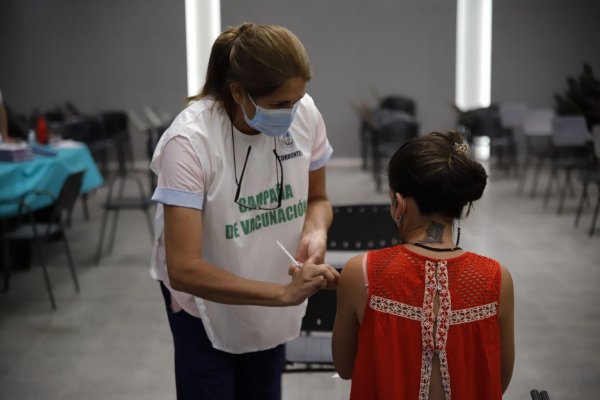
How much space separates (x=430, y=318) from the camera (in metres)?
1.44

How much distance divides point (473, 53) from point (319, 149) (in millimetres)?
9506

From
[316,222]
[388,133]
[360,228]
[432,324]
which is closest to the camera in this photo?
[432,324]

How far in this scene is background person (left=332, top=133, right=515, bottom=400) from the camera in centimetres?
144

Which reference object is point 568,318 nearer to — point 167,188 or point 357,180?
point 167,188

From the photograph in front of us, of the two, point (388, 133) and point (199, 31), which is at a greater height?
point (199, 31)

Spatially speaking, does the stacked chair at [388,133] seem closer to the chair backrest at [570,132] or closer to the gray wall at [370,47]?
the chair backrest at [570,132]

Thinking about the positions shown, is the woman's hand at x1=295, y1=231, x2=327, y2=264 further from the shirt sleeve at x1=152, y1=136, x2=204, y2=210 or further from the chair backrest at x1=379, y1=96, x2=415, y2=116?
the chair backrest at x1=379, y1=96, x2=415, y2=116

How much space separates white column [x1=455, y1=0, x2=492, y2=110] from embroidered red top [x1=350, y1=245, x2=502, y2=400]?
962cm

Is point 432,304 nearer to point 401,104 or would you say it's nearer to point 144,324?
point 144,324

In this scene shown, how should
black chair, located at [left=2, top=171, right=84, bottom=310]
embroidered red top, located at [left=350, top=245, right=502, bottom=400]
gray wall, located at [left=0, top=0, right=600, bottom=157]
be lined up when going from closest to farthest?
1. embroidered red top, located at [left=350, top=245, right=502, bottom=400]
2. black chair, located at [left=2, top=171, right=84, bottom=310]
3. gray wall, located at [left=0, top=0, right=600, bottom=157]

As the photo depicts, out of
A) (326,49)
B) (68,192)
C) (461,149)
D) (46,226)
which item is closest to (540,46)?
(326,49)

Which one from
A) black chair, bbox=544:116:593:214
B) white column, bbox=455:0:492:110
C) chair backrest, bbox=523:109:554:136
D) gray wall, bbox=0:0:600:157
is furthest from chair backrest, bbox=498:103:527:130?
black chair, bbox=544:116:593:214

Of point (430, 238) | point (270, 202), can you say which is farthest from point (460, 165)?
point (270, 202)

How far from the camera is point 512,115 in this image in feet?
32.2
